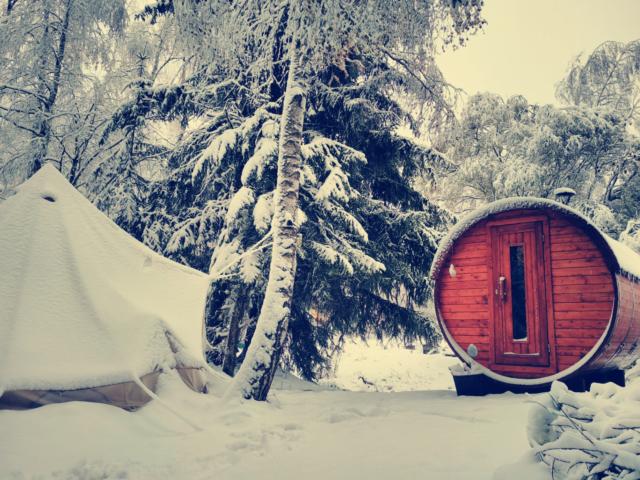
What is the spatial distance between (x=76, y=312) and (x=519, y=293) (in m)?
5.97

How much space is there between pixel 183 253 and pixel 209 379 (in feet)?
9.40

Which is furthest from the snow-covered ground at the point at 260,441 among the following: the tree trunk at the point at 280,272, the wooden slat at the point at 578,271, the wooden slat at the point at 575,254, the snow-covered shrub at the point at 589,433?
the wooden slat at the point at 575,254

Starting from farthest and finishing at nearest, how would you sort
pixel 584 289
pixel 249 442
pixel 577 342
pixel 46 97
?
pixel 46 97 < pixel 584 289 < pixel 577 342 < pixel 249 442

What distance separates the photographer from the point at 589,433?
2.02 meters

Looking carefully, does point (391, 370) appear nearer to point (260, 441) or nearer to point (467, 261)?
point (467, 261)

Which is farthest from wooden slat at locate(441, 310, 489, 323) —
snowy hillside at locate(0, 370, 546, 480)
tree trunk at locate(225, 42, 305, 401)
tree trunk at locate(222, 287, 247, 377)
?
tree trunk at locate(222, 287, 247, 377)

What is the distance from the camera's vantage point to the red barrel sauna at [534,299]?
552 cm

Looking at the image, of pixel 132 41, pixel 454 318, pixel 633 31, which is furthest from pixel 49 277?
pixel 633 31

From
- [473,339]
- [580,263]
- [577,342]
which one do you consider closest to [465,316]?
[473,339]

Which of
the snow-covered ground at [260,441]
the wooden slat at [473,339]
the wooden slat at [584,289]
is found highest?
the wooden slat at [584,289]

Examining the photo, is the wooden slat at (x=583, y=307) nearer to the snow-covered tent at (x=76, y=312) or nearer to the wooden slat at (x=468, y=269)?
the wooden slat at (x=468, y=269)

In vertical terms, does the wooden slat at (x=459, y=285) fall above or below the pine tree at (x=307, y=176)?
below

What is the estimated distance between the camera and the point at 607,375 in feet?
20.0

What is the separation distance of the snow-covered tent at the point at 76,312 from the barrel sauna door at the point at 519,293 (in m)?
4.39
